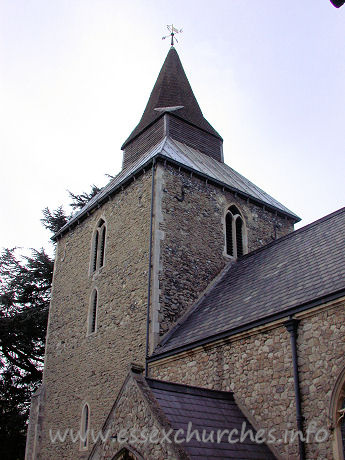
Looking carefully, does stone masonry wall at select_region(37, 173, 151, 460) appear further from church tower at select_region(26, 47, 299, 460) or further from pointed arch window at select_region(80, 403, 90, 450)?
pointed arch window at select_region(80, 403, 90, 450)

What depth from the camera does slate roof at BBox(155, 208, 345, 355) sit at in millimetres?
9797

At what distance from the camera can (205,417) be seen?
8367 millimetres

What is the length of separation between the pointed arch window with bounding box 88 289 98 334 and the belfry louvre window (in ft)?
2.80

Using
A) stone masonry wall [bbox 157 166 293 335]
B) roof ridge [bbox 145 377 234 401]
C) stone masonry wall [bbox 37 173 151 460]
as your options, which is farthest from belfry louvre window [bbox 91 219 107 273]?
roof ridge [bbox 145 377 234 401]

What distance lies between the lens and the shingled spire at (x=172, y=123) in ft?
61.5

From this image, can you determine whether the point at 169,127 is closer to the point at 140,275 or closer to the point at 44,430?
the point at 140,275

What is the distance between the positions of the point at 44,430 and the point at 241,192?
9480mm

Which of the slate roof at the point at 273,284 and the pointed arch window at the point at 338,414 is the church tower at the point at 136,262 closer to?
the slate roof at the point at 273,284

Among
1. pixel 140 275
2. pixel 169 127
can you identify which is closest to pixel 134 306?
pixel 140 275

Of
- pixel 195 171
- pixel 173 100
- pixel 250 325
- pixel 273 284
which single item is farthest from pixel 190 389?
pixel 173 100

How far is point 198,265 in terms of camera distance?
47.3ft

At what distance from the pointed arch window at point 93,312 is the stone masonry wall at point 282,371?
526cm

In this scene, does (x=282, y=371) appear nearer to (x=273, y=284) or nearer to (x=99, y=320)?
(x=273, y=284)

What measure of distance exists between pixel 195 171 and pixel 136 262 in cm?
351
